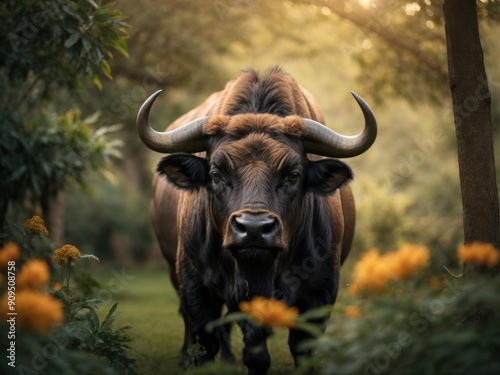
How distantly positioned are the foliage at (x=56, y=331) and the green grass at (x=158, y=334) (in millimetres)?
238

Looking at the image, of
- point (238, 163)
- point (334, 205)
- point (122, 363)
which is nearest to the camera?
point (122, 363)

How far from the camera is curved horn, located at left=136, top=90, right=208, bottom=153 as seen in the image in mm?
5793

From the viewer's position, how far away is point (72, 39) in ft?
21.8

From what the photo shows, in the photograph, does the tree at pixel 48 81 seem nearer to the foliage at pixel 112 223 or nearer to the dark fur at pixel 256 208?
the dark fur at pixel 256 208

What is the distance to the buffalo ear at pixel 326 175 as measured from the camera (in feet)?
18.5

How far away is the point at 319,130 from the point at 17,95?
5326mm

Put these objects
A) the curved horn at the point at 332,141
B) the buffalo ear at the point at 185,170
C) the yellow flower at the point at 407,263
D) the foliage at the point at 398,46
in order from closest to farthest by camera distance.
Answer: the yellow flower at the point at 407,263
the curved horn at the point at 332,141
the buffalo ear at the point at 185,170
the foliage at the point at 398,46

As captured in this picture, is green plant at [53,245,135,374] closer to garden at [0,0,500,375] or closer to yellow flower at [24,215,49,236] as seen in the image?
garden at [0,0,500,375]

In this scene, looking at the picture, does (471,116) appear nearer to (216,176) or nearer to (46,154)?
(216,176)

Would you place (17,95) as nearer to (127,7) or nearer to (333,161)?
(127,7)

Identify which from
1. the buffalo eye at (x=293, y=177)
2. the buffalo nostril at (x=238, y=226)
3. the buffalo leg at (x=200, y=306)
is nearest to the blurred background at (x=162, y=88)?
the buffalo leg at (x=200, y=306)

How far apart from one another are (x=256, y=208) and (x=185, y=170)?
3.83 ft

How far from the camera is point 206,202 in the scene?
19.2 ft

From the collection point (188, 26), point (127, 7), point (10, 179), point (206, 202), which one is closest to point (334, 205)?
point (206, 202)
